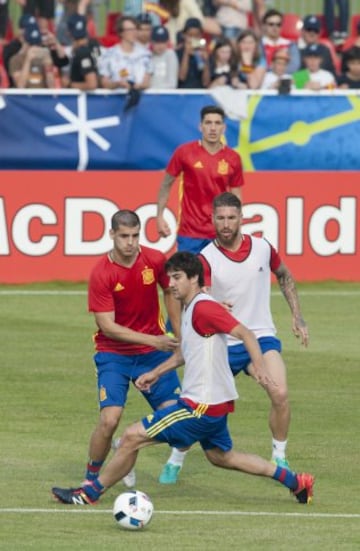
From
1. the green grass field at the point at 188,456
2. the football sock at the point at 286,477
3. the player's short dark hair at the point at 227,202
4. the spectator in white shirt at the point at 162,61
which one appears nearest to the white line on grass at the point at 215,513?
the green grass field at the point at 188,456

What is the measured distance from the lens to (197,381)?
10.5m

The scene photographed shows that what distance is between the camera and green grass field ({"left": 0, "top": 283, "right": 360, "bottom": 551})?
32.9 feet

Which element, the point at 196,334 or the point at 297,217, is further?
the point at 297,217

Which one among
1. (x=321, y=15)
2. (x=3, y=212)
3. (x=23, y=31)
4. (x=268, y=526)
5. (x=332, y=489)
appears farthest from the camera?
(x=321, y=15)

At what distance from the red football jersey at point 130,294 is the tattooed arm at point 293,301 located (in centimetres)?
101

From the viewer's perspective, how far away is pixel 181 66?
78.3 ft

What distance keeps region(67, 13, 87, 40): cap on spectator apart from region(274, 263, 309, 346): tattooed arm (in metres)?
11.9

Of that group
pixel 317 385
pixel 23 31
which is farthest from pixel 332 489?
pixel 23 31

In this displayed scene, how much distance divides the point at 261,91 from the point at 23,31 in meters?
3.58

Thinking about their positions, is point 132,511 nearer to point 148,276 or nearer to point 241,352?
point 148,276

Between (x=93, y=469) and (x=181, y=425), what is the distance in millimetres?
1079

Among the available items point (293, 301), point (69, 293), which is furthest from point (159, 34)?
point (293, 301)

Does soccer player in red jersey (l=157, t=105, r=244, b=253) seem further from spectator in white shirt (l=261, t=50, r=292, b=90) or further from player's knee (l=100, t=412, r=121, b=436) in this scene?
spectator in white shirt (l=261, t=50, r=292, b=90)

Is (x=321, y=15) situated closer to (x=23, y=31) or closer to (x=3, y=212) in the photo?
(x=23, y=31)
